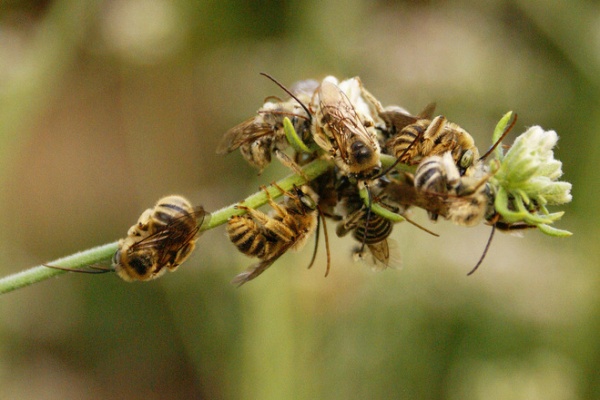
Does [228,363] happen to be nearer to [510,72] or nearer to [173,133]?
[173,133]

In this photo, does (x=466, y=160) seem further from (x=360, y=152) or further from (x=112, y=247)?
(x=112, y=247)

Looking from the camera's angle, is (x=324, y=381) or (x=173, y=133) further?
(x=173, y=133)

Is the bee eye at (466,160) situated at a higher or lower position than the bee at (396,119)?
lower

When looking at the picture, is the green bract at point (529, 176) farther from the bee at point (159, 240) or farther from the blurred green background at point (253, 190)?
the blurred green background at point (253, 190)

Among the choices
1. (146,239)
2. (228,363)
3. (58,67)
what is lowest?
(228,363)

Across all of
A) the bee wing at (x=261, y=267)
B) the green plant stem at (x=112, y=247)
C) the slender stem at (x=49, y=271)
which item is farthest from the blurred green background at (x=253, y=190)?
the slender stem at (x=49, y=271)

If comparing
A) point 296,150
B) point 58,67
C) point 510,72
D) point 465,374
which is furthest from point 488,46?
point 296,150

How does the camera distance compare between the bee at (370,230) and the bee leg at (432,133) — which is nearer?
the bee leg at (432,133)
